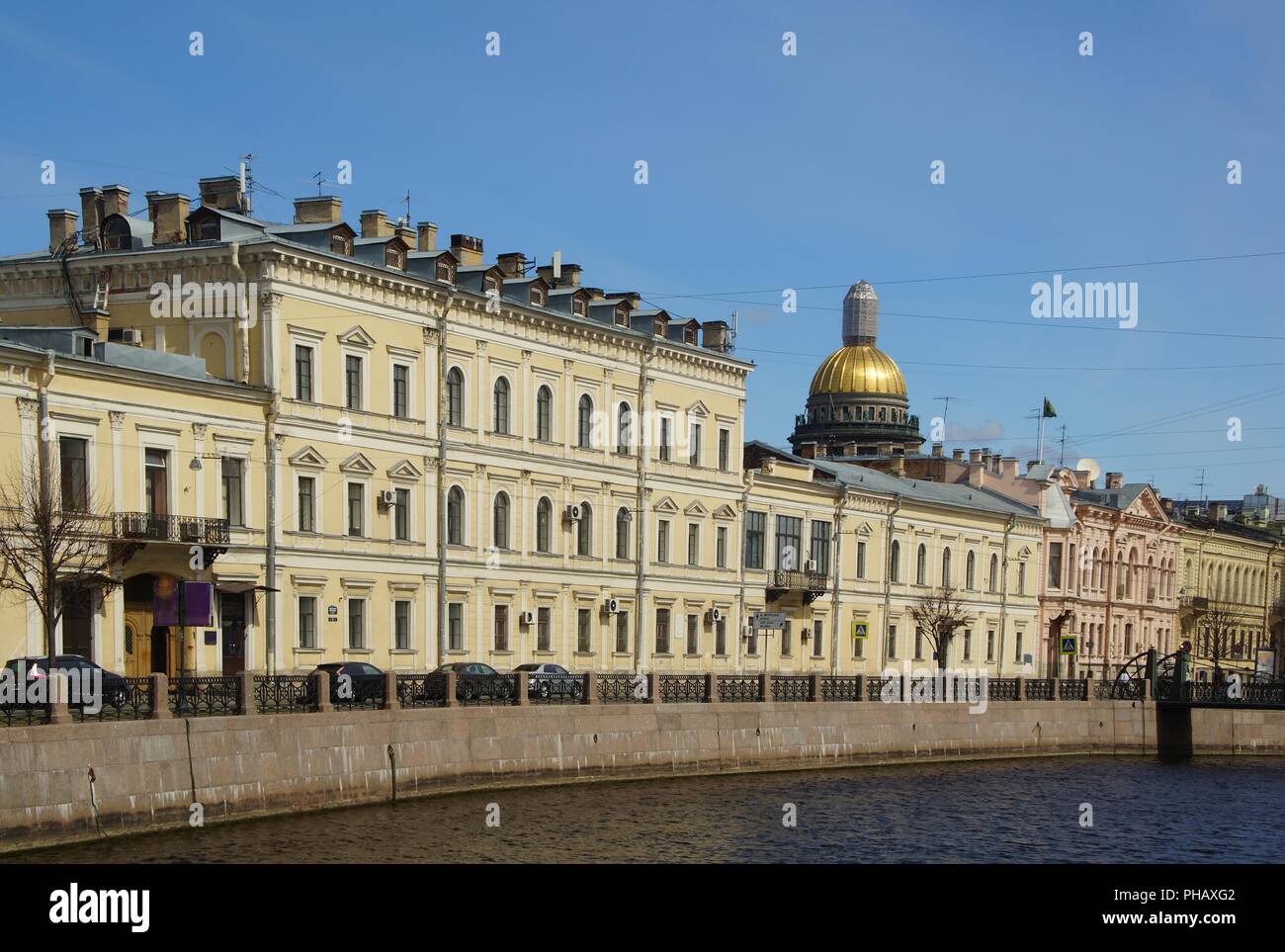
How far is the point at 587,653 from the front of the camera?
157ft

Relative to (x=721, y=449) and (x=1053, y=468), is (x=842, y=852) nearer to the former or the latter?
(x=721, y=449)

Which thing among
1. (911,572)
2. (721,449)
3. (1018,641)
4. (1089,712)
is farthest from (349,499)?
(1018,641)

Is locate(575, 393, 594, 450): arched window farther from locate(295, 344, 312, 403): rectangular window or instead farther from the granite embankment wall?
the granite embankment wall

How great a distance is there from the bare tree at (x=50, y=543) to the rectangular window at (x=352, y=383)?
7623 mm

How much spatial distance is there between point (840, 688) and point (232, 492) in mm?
14057

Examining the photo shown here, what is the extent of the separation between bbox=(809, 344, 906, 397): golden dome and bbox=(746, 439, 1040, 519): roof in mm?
22374

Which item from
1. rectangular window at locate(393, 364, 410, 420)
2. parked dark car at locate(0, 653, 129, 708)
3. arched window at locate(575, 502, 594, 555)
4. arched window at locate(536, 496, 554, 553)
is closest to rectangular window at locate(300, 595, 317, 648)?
rectangular window at locate(393, 364, 410, 420)

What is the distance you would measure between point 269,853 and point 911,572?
39.7 metres

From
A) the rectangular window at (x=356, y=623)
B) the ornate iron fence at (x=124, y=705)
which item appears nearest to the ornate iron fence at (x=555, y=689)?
the rectangular window at (x=356, y=623)

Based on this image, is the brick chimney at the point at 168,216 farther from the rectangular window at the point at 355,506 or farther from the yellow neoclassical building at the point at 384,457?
the rectangular window at the point at 355,506

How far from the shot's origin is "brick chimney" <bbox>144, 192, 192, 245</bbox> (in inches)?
1598

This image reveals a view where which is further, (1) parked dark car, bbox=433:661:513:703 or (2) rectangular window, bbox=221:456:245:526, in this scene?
(2) rectangular window, bbox=221:456:245:526

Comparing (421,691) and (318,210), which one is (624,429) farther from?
(421,691)
